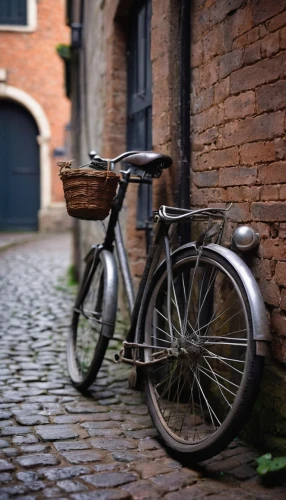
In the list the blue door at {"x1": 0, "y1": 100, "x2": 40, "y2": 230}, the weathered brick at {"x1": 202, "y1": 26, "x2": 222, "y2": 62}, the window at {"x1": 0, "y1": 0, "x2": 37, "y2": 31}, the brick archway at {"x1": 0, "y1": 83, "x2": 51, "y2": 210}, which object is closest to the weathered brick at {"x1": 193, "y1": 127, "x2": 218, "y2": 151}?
the weathered brick at {"x1": 202, "y1": 26, "x2": 222, "y2": 62}

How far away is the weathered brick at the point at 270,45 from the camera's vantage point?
2759 mm

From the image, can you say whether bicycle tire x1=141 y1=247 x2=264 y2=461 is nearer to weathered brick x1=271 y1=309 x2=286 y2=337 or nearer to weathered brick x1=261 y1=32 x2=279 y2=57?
weathered brick x1=271 y1=309 x2=286 y2=337

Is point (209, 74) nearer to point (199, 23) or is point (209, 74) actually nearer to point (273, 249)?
point (199, 23)

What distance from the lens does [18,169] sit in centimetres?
1761

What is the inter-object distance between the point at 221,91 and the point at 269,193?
2.26ft

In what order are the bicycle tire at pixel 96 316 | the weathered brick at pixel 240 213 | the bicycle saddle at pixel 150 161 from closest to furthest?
1. the weathered brick at pixel 240 213
2. the bicycle saddle at pixel 150 161
3. the bicycle tire at pixel 96 316

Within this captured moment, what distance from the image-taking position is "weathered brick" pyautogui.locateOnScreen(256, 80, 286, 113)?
2.72 meters

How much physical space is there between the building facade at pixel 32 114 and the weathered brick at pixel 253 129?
1451 centimetres

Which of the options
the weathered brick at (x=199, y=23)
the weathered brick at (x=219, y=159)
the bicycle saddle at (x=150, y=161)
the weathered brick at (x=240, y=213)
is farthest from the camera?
the bicycle saddle at (x=150, y=161)

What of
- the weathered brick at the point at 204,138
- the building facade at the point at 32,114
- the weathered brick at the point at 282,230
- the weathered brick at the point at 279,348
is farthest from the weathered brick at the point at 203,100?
the building facade at the point at 32,114

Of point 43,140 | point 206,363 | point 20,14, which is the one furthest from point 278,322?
point 20,14

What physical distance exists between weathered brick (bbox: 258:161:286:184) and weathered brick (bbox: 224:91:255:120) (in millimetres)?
285

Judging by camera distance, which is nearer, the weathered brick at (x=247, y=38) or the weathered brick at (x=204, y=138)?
the weathered brick at (x=247, y=38)

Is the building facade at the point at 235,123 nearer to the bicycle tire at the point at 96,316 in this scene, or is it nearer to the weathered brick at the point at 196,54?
the weathered brick at the point at 196,54
